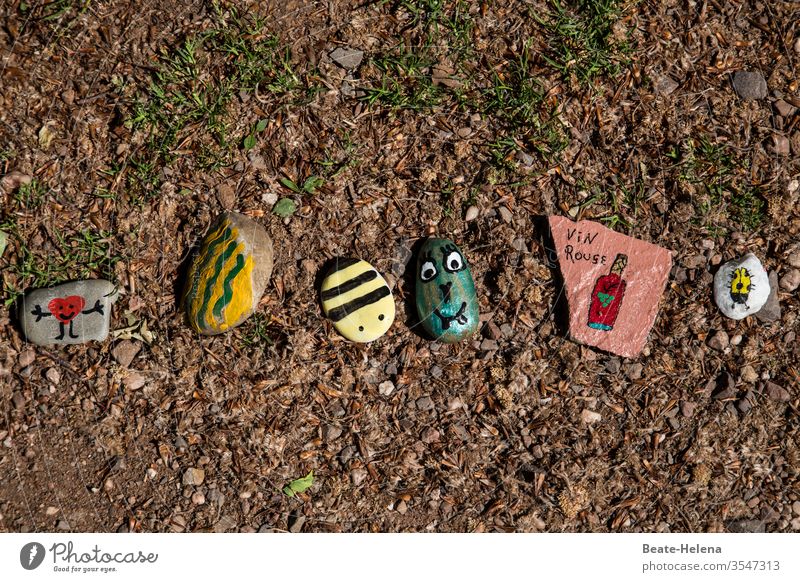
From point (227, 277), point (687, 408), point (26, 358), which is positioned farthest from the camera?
point (687, 408)

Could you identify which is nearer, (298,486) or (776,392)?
(298,486)

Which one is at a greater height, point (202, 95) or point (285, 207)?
point (202, 95)

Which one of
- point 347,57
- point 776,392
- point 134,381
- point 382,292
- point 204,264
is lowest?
point 776,392

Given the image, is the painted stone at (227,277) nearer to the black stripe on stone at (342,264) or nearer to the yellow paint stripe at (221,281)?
the yellow paint stripe at (221,281)

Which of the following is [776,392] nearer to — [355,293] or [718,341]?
[718,341]

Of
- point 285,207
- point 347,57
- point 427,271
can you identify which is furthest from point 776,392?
point 347,57

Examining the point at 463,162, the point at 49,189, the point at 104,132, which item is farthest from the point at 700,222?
the point at 49,189

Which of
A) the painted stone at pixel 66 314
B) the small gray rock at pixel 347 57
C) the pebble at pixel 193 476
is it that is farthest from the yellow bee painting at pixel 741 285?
the painted stone at pixel 66 314
